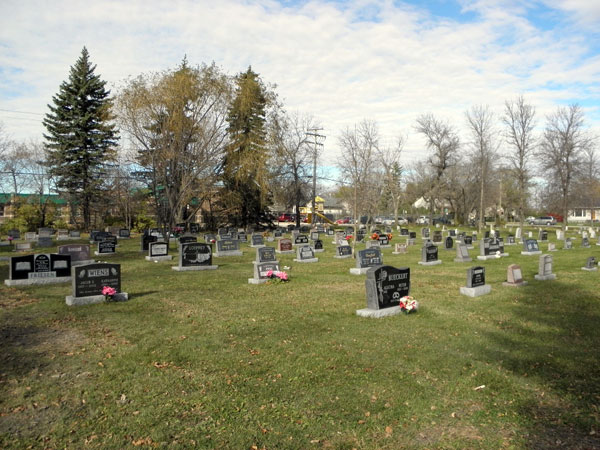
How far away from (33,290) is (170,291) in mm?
3730

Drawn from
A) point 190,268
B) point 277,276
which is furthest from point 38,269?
point 277,276

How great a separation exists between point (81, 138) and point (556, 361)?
133ft

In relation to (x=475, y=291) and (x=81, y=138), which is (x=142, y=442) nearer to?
(x=475, y=291)

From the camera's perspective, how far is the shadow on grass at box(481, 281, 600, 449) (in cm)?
492

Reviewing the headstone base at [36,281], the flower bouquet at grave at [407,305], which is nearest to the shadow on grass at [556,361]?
the flower bouquet at grave at [407,305]

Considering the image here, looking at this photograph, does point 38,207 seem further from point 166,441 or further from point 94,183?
point 166,441

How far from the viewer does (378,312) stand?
962 centimetres

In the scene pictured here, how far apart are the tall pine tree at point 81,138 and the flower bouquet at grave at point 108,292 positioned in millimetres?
29947

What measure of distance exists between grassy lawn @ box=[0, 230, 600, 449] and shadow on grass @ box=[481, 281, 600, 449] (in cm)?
2

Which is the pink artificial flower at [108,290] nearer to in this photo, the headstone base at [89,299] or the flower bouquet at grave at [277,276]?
the headstone base at [89,299]

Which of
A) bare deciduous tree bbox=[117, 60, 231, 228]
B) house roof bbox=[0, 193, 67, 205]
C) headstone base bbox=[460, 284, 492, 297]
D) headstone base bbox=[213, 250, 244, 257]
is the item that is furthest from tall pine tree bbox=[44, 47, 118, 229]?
headstone base bbox=[460, 284, 492, 297]

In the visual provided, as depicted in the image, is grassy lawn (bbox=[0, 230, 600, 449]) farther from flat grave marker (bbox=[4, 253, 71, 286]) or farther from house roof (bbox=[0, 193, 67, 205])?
house roof (bbox=[0, 193, 67, 205])

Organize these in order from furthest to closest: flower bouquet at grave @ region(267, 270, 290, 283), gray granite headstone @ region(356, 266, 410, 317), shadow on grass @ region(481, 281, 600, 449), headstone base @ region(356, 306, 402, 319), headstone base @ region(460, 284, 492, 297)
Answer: flower bouquet at grave @ region(267, 270, 290, 283), headstone base @ region(460, 284, 492, 297), gray granite headstone @ region(356, 266, 410, 317), headstone base @ region(356, 306, 402, 319), shadow on grass @ region(481, 281, 600, 449)

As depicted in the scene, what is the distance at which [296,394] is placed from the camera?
573 cm
